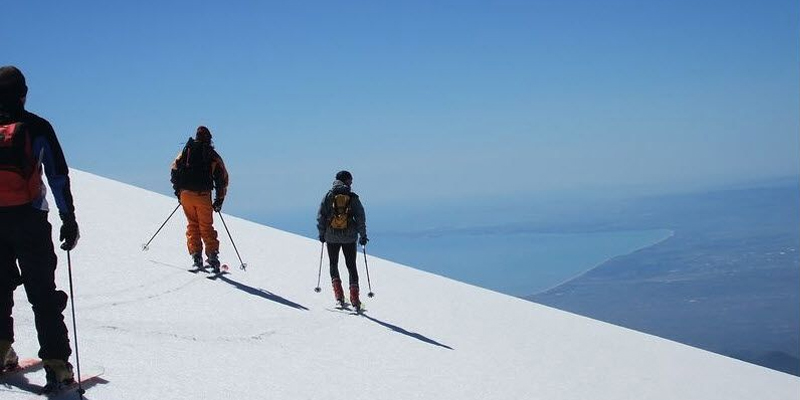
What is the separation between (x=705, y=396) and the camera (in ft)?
31.4

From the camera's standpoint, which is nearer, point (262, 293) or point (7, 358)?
point (7, 358)

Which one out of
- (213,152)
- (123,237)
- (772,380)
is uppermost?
(213,152)

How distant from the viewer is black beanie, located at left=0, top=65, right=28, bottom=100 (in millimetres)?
4312

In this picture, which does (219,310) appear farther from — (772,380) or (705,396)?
(772,380)

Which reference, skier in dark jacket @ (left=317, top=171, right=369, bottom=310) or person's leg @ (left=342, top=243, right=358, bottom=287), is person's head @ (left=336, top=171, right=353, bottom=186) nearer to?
skier in dark jacket @ (left=317, top=171, right=369, bottom=310)

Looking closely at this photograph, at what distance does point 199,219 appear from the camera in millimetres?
10305

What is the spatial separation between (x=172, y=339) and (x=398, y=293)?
6587mm

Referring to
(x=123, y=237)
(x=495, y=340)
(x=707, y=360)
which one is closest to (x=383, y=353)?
(x=495, y=340)

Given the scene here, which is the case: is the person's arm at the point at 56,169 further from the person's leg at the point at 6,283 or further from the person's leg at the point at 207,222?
the person's leg at the point at 207,222

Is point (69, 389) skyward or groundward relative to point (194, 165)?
groundward

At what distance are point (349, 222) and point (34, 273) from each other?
225 inches

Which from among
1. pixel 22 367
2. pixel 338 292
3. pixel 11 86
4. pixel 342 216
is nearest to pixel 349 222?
pixel 342 216

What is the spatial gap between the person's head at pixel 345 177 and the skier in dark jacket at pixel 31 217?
534cm

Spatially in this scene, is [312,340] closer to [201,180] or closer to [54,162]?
[201,180]
